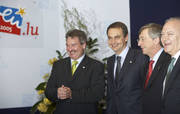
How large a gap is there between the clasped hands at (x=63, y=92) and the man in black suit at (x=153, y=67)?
0.71m

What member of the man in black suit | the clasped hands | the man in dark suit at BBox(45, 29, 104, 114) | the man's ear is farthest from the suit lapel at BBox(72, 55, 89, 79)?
the man's ear

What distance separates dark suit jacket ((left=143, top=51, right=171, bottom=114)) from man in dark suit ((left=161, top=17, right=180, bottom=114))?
0.54 ft

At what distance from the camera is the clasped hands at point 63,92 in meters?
2.13

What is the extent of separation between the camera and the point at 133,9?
12.8 feet

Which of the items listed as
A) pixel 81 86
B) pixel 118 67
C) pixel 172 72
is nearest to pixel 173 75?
pixel 172 72

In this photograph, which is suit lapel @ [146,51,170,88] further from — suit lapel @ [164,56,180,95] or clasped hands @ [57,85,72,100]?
clasped hands @ [57,85,72,100]

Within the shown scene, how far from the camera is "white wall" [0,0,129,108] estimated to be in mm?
3428

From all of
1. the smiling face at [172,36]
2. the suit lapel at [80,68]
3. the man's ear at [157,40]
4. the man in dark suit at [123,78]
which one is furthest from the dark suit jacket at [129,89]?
the smiling face at [172,36]

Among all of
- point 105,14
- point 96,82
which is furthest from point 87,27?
point 96,82

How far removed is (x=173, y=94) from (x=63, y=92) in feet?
3.22

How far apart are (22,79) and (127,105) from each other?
1.89 metres

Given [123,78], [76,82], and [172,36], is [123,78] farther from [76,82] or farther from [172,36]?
[172,36]

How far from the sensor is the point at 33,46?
3.54m

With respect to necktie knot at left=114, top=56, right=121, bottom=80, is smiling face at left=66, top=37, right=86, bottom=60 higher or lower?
higher
